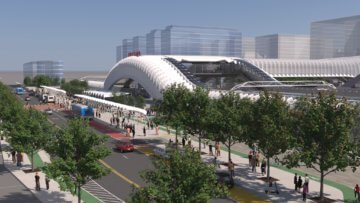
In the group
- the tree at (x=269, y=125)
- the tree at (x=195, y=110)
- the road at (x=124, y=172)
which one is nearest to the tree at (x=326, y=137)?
the tree at (x=269, y=125)

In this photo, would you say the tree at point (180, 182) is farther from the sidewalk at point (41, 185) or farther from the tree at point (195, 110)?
the tree at point (195, 110)

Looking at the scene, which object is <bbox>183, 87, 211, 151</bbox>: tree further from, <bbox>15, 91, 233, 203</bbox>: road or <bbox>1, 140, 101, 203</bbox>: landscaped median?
<bbox>1, 140, 101, 203</bbox>: landscaped median

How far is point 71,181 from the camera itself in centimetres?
2623

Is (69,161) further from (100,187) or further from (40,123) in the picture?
(40,123)

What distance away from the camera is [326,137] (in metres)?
28.8

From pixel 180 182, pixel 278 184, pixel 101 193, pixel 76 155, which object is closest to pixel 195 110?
pixel 278 184

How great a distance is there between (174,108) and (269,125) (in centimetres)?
1651

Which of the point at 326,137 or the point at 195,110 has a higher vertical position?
the point at 195,110

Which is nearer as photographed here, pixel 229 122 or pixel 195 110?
pixel 229 122

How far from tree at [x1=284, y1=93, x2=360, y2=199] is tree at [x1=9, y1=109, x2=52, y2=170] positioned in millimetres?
21768

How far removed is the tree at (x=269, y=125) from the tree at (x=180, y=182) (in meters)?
14.8

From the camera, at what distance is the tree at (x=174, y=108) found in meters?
45.5

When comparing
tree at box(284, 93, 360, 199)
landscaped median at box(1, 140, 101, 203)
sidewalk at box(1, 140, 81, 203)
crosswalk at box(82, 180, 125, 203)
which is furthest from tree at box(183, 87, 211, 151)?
sidewalk at box(1, 140, 81, 203)

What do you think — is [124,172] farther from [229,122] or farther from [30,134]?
[229,122]
